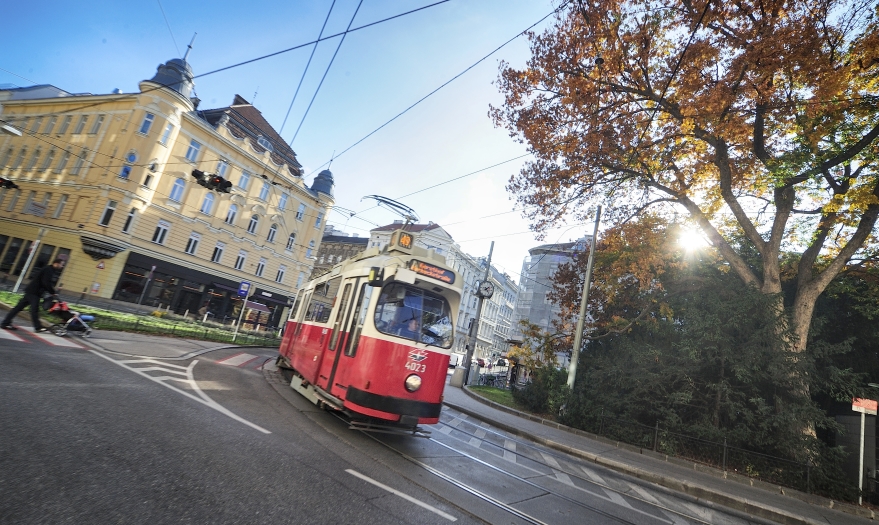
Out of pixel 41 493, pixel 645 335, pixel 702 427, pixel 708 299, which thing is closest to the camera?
pixel 41 493

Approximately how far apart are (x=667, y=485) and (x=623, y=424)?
3.63 meters

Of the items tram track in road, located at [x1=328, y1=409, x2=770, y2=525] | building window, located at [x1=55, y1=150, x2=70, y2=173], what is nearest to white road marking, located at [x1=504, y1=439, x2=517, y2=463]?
tram track in road, located at [x1=328, y1=409, x2=770, y2=525]

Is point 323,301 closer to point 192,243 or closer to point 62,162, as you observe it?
point 192,243

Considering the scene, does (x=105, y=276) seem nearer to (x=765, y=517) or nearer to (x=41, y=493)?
(x=41, y=493)

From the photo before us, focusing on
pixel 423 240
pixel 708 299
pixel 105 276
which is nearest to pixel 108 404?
pixel 708 299

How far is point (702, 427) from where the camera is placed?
1052 cm

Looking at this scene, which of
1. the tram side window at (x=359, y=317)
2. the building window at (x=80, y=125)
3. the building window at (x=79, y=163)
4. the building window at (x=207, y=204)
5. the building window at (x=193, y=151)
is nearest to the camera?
the tram side window at (x=359, y=317)

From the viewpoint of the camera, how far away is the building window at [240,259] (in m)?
33.9

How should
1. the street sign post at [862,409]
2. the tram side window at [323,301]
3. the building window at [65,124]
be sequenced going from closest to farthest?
the tram side window at [323,301] → the street sign post at [862,409] → the building window at [65,124]

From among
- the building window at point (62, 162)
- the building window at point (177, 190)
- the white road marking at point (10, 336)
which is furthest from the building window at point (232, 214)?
the white road marking at point (10, 336)

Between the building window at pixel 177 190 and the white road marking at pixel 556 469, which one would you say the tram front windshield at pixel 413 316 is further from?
the building window at pixel 177 190

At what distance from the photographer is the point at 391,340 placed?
6484 mm

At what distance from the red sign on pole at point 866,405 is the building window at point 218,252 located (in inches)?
1443

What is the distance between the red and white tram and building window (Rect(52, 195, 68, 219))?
104 ft
